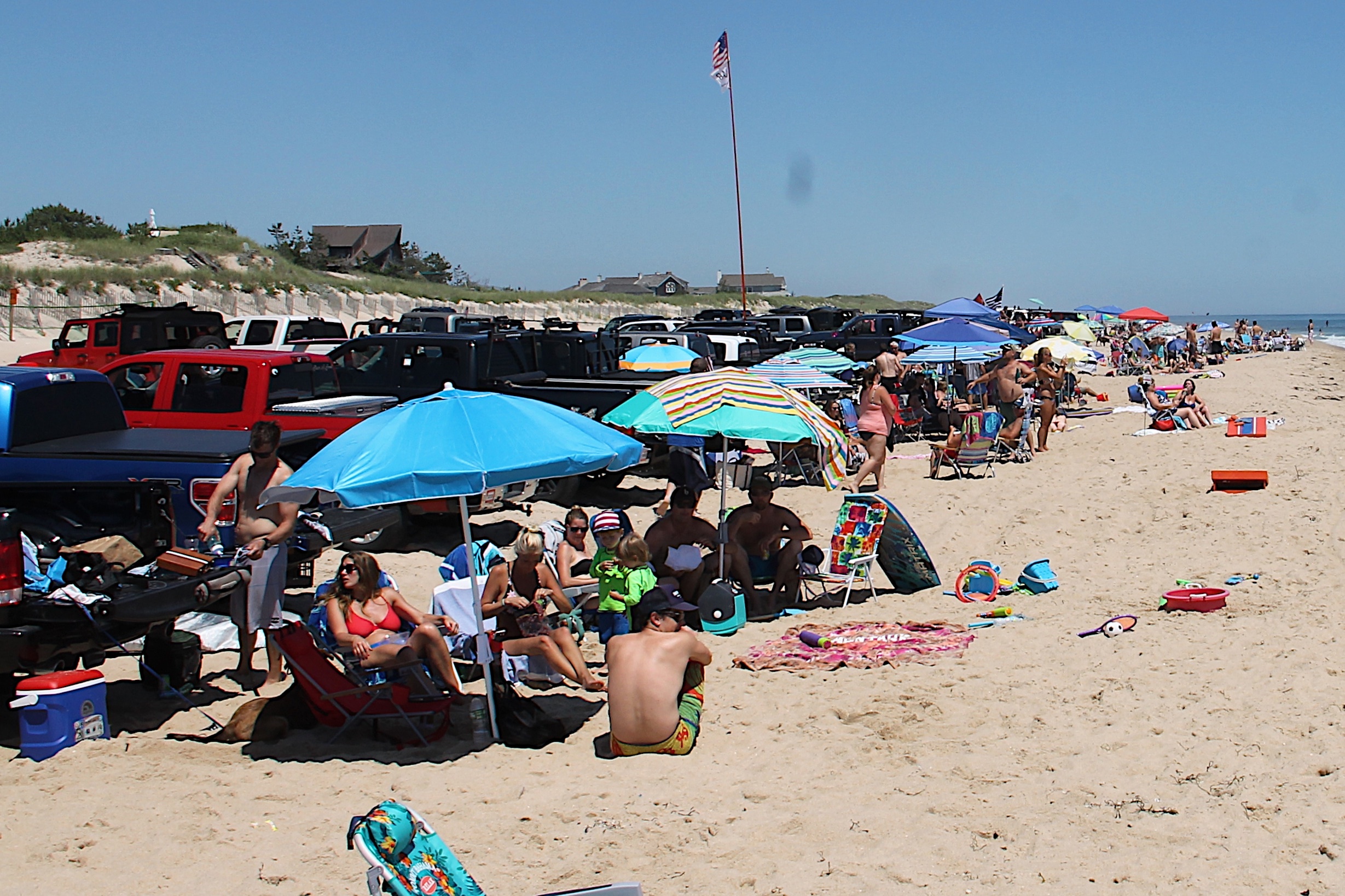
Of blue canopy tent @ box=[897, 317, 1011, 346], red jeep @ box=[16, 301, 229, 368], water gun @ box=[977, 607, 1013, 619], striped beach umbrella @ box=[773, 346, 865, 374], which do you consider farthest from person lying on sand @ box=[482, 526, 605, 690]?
red jeep @ box=[16, 301, 229, 368]

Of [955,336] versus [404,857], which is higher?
[955,336]

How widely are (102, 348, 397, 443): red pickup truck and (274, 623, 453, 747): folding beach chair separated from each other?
3.76 metres

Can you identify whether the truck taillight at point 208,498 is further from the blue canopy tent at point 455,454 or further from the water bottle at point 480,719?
the water bottle at point 480,719

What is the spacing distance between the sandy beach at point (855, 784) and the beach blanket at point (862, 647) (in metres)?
0.15

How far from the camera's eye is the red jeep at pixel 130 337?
726 inches

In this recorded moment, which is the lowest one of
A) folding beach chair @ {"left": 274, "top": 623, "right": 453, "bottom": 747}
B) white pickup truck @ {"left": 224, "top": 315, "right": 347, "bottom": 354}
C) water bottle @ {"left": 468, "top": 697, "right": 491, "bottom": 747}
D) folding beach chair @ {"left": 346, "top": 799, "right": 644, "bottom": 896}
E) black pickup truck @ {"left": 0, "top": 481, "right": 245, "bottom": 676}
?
water bottle @ {"left": 468, "top": 697, "right": 491, "bottom": 747}

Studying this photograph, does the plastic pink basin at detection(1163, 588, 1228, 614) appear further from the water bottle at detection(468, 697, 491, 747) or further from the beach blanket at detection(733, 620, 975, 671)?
Answer: the water bottle at detection(468, 697, 491, 747)

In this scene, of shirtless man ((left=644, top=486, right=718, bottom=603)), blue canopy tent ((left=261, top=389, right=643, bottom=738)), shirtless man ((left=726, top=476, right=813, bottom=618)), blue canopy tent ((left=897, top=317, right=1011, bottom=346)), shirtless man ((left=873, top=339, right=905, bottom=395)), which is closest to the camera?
blue canopy tent ((left=261, top=389, right=643, bottom=738))

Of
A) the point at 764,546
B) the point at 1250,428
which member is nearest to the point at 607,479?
the point at 764,546

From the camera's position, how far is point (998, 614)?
26.5 ft

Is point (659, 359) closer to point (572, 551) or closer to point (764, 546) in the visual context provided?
point (764, 546)

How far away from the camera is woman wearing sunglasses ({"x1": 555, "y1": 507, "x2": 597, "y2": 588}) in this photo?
7.73 metres

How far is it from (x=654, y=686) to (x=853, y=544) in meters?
3.43

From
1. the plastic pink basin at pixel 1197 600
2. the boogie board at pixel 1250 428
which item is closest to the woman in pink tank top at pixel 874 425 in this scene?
the plastic pink basin at pixel 1197 600
